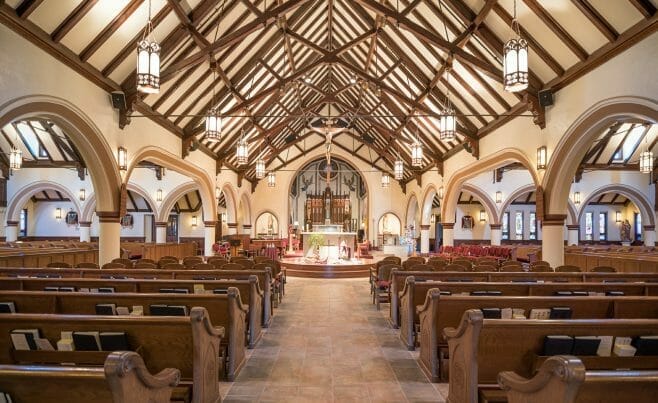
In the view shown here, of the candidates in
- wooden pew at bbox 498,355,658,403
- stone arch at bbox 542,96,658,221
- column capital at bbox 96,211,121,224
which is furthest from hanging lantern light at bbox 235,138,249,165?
wooden pew at bbox 498,355,658,403

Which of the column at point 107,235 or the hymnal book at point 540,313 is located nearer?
the hymnal book at point 540,313

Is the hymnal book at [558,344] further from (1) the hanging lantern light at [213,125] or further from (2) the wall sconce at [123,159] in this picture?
(2) the wall sconce at [123,159]

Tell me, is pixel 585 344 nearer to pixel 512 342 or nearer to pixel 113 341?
pixel 512 342

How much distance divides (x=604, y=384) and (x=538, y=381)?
27 centimetres

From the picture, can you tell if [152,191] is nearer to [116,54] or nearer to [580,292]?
[116,54]

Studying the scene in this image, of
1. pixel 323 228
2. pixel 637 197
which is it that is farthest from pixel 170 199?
pixel 637 197

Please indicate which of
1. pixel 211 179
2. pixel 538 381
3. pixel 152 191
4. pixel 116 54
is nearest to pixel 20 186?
pixel 152 191

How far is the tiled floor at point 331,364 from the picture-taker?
12.2 feet

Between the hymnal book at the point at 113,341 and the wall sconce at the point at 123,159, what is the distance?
6.57 m

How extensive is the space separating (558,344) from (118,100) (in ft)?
27.8

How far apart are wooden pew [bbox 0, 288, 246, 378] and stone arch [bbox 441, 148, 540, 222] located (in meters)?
7.35

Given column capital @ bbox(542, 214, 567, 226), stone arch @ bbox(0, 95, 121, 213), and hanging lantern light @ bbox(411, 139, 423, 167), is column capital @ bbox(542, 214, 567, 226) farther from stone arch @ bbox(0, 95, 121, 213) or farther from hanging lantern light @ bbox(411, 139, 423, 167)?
stone arch @ bbox(0, 95, 121, 213)

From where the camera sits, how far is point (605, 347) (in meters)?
2.93

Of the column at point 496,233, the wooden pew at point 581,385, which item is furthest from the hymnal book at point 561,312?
the column at point 496,233
